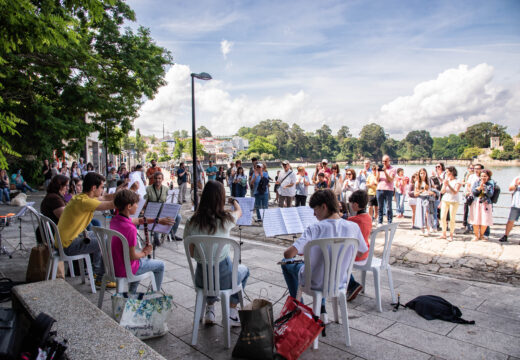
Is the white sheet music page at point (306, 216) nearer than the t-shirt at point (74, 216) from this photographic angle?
No

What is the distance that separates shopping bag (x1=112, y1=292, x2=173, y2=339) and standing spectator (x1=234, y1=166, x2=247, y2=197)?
7808 millimetres

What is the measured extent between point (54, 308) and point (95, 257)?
192cm

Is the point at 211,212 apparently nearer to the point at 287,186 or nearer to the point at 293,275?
the point at 293,275

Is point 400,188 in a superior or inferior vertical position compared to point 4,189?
superior

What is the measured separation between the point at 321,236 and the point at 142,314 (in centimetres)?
181

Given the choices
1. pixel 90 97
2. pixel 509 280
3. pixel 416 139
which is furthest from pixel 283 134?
pixel 509 280

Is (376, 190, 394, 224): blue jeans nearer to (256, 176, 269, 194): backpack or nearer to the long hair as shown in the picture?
(256, 176, 269, 194): backpack

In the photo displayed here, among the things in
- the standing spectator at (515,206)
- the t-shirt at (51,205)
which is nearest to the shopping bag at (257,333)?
the t-shirt at (51,205)

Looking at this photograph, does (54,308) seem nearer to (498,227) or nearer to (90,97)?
(498,227)

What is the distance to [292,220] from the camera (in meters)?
4.66

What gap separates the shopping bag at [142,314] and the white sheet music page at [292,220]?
6.61 ft

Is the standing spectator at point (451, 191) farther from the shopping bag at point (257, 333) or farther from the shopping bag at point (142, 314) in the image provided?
the shopping bag at point (142, 314)

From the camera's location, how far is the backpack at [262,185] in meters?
9.57

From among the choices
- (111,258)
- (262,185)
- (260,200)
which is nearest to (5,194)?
(260,200)
